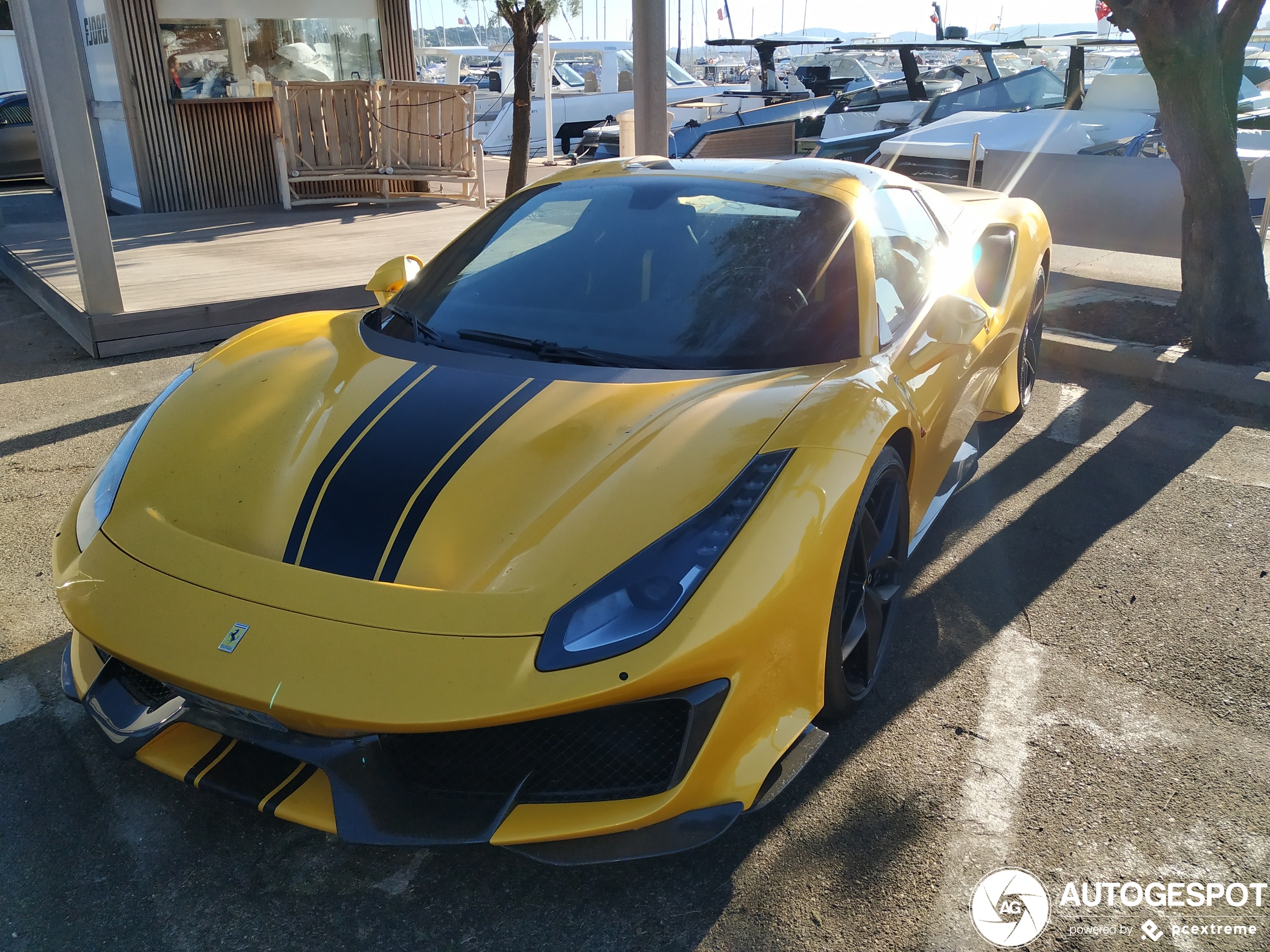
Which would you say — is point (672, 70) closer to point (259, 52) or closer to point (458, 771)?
point (259, 52)

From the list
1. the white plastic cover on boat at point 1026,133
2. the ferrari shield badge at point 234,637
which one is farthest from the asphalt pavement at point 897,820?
the white plastic cover on boat at point 1026,133

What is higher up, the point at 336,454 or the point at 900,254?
the point at 900,254

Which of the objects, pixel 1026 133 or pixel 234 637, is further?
pixel 1026 133

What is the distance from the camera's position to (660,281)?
2826 mm

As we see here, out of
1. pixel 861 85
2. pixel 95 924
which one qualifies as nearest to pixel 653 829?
pixel 95 924

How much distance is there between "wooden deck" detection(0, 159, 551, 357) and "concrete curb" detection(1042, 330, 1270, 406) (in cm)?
460

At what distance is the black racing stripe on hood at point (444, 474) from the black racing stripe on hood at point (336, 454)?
218 millimetres

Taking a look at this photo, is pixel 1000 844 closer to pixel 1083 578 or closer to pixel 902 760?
pixel 902 760

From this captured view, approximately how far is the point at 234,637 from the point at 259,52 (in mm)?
10470

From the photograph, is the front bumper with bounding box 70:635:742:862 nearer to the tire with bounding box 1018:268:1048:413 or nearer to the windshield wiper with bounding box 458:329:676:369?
the windshield wiper with bounding box 458:329:676:369

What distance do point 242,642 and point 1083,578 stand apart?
9.03ft

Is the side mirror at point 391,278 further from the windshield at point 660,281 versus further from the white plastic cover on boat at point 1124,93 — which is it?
the white plastic cover on boat at point 1124,93

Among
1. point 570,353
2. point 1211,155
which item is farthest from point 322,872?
point 1211,155

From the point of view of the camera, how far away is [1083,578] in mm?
3342
